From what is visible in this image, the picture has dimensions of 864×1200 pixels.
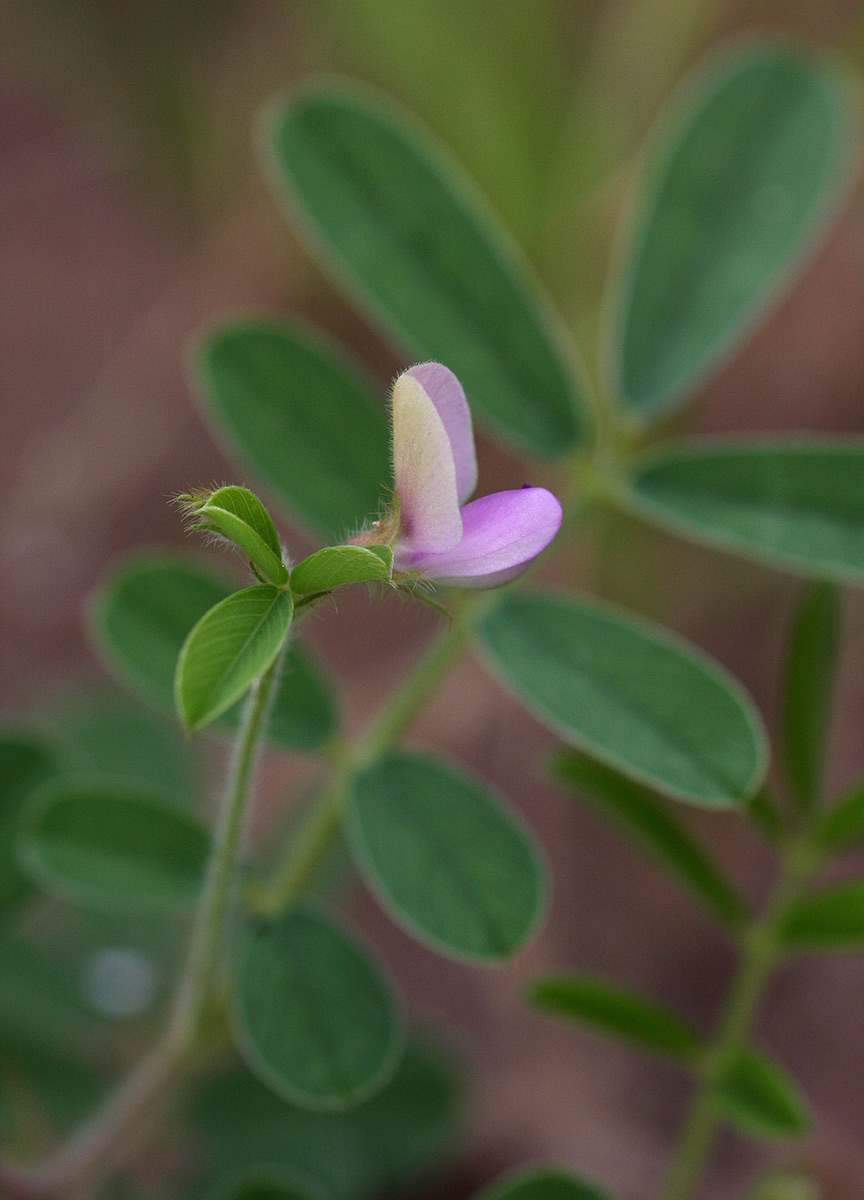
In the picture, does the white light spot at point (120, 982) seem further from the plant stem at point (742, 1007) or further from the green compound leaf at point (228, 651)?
the green compound leaf at point (228, 651)

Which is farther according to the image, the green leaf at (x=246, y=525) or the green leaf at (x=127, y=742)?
the green leaf at (x=127, y=742)

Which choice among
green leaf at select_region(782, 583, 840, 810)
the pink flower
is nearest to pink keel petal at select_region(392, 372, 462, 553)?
the pink flower

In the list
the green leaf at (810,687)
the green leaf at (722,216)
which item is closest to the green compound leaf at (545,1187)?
the green leaf at (810,687)

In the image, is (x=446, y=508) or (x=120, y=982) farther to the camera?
(x=120, y=982)

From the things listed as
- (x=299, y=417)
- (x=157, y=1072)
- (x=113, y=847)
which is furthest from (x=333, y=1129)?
(x=299, y=417)

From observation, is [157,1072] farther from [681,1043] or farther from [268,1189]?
[681,1043]

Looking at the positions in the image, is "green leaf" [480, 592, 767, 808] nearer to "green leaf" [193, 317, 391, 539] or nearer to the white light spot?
"green leaf" [193, 317, 391, 539]

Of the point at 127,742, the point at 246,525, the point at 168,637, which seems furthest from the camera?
the point at 127,742

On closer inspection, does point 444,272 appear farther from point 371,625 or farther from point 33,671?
point 33,671
